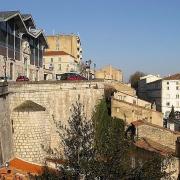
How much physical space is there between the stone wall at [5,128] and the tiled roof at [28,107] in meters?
0.84

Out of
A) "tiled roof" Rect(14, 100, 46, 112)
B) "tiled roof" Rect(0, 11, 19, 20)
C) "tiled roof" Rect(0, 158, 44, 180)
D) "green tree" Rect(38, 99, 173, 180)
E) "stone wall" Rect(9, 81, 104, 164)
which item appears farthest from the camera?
"tiled roof" Rect(0, 11, 19, 20)

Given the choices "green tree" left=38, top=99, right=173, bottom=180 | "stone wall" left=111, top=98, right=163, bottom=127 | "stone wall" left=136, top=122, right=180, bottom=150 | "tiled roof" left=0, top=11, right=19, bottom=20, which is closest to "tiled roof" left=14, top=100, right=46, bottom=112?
"stone wall" left=111, top=98, right=163, bottom=127

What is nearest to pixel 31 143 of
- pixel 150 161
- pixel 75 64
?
pixel 150 161

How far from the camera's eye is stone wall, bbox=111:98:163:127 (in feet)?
126

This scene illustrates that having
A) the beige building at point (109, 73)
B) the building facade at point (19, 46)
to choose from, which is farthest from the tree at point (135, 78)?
the building facade at point (19, 46)

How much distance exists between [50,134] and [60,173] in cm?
1400

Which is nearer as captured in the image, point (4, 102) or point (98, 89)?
point (4, 102)

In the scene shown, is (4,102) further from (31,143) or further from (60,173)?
(60,173)

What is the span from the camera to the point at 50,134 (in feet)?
100

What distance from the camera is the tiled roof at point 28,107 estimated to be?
28.7 meters

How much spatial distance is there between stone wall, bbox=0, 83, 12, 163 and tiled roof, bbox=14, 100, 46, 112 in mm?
843

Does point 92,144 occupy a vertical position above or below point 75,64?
below

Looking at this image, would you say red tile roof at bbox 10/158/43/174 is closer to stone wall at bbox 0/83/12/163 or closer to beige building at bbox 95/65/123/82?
stone wall at bbox 0/83/12/163

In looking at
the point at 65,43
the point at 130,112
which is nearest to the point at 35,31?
the point at 130,112
